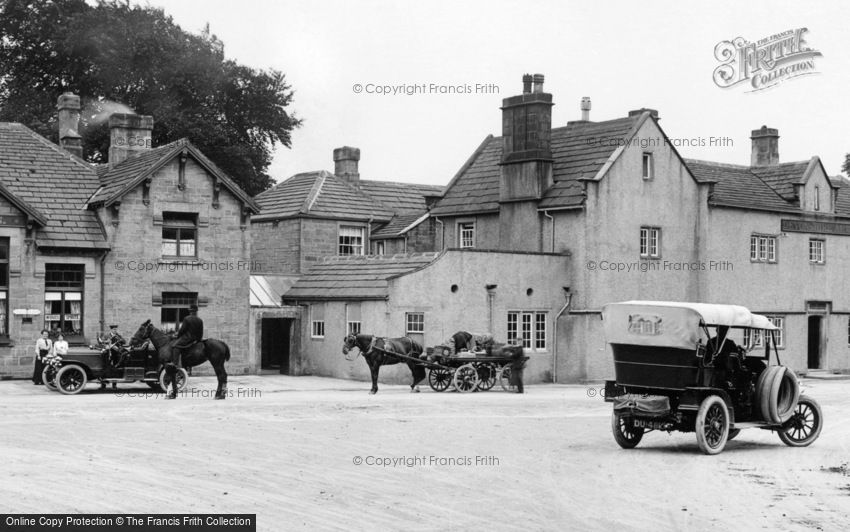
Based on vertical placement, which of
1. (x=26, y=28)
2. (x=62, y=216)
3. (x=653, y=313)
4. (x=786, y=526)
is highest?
(x=26, y=28)

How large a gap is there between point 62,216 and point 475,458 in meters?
21.6

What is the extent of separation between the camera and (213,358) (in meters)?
30.1

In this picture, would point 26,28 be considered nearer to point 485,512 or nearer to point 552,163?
point 552,163

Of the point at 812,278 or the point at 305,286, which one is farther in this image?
the point at 812,278

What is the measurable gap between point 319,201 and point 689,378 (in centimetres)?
2913

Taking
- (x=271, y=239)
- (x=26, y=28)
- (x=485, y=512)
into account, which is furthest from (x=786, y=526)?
(x=26, y=28)

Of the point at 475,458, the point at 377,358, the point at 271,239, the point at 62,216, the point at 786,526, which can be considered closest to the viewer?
the point at 786,526

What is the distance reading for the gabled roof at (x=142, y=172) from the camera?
37.9 meters

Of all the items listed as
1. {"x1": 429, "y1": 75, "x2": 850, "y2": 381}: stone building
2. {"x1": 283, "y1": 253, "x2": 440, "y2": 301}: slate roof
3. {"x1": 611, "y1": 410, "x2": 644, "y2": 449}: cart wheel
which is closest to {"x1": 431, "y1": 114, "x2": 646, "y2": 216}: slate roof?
{"x1": 429, "y1": 75, "x2": 850, "y2": 381}: stone building

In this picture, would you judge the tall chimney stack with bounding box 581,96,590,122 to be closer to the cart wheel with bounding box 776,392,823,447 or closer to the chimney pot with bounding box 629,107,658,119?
the chimney pot with bounding box 629,107,658,119

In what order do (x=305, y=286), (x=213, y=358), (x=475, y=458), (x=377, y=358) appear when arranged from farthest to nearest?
(x=305, y=286) → (x=377, y=358) → (x=213, y=358) → (x=475, y=458)

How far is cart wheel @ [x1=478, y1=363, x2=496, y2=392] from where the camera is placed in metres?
35.6

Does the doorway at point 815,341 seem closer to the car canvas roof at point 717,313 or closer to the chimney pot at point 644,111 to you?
the chimney pot at point 644,111

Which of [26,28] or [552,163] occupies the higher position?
[26,28]
